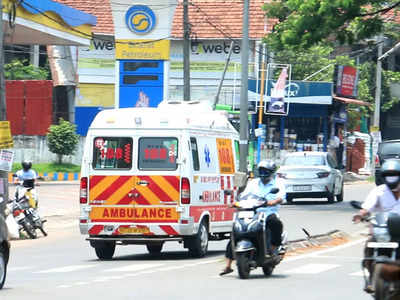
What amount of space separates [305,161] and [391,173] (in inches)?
899

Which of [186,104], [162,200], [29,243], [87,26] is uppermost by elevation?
[87,26]

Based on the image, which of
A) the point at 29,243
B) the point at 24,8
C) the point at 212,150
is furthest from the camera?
the point at 24,8

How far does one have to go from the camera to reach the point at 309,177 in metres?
33.2

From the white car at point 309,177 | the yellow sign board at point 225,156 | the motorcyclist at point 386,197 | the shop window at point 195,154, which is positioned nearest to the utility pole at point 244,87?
the white car at point 309,177

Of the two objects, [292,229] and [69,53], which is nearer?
[292,229]

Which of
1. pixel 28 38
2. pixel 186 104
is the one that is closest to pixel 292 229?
pixel 186 104

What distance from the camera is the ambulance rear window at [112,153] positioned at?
18625 mm

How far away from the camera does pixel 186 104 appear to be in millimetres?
21906

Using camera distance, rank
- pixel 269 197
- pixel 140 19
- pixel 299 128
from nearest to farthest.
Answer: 1. pixel 269 197
2. pixel 140 19
3. pixel 299 128

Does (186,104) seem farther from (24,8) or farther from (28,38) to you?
(28,38)

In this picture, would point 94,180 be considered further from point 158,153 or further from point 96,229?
point 158,153

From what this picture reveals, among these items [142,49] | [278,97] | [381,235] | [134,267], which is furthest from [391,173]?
[142,49]

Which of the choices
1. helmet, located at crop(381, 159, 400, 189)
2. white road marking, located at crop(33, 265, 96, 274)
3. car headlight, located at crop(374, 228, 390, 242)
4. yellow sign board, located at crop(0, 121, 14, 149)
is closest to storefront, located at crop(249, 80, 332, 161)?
yellow sign board, located at crop(0, 121, 14, 149)

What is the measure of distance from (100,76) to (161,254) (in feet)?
146
